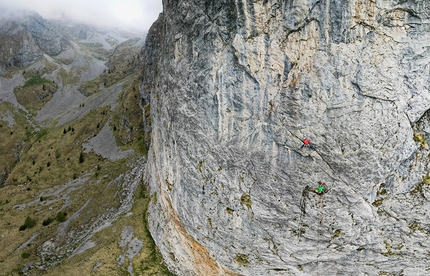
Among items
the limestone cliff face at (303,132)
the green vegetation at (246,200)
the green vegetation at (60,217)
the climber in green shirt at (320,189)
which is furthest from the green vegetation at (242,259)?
the green vegetation at (60,217)

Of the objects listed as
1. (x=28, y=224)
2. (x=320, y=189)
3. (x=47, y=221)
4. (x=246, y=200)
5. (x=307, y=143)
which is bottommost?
(x=28, y=224)

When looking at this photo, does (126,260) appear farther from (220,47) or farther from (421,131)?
(421,131)

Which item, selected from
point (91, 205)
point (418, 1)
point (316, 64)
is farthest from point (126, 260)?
point (418, 1)

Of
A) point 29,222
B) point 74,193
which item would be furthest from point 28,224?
point 74,193

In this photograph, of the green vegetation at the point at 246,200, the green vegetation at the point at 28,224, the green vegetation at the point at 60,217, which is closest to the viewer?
the green vegetation at the point at 246,200

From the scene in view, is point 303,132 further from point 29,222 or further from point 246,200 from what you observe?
point 29,222

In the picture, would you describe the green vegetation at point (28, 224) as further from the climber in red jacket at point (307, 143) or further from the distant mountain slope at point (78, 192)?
the climber in red jacket at point (307, 143)

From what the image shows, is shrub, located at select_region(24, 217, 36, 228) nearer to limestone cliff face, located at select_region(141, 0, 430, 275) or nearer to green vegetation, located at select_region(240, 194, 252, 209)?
limestone cliff face, located at select_region(141, 0, 430, 275)

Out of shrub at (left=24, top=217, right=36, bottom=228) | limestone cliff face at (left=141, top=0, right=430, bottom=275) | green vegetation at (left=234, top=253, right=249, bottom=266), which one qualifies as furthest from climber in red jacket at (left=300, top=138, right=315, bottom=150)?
shrub at (left=24, top=217, right=36, bottom=228)

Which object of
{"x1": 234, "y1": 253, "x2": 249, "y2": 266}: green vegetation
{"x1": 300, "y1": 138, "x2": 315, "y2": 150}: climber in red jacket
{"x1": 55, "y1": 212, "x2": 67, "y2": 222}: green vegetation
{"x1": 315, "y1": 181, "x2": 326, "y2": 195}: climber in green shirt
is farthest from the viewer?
{"x1": 55, "y1": 212, "x2": 67, "y2": 222}: green vegetation

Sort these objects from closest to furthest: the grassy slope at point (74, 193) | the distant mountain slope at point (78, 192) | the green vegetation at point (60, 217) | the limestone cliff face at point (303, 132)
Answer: the limestone cliff face at point (303, 132)
the grassy slope at point (74, 193)
the distant mountain slope at point (78, 192)
the green vegetation at point (60, 217)
